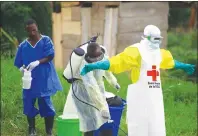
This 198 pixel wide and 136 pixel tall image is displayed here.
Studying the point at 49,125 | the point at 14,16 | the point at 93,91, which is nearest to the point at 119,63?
the point at 93,91

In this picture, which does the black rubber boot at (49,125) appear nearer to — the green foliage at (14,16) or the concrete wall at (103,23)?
the concrete wall at (103,23)

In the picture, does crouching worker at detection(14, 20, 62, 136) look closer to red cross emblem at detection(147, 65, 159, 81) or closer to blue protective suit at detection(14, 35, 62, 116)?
blue protective suit at detection(14, 35, 62, 116)

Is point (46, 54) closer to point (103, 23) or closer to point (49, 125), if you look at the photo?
point (49, 125)

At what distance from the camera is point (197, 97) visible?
10.8m

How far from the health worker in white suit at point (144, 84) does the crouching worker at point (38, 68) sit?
1251mm

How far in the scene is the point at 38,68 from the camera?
7.12m

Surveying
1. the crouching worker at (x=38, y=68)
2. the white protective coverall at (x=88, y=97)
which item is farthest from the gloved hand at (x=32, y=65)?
the white protective coverall at (x=88, y=97)

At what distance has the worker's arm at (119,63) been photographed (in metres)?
6.02

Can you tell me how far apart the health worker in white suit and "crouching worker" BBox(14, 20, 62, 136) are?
4.10 feet

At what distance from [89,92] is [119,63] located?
0.57 metres

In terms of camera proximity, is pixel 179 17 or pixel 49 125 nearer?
pixel 49 125

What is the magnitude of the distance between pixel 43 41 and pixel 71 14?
587 cm

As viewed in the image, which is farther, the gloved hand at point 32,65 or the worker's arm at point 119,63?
the gloved hand at point 32,65

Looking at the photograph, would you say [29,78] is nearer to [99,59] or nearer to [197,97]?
[99,59]
